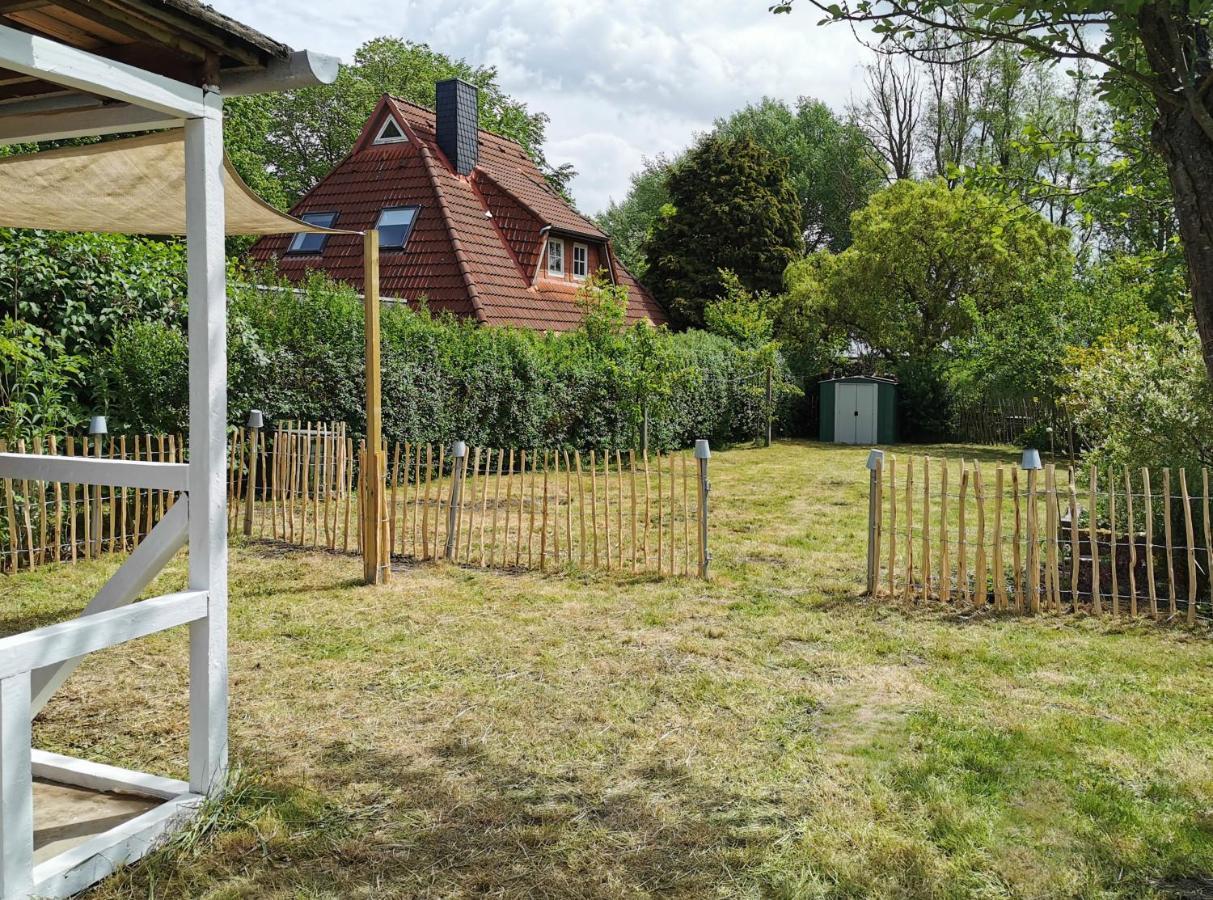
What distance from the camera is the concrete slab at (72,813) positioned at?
3328mm

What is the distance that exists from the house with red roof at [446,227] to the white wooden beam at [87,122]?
1358 centimetres

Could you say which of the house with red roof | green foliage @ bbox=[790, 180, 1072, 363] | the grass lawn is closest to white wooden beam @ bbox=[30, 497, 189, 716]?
the grass lawn

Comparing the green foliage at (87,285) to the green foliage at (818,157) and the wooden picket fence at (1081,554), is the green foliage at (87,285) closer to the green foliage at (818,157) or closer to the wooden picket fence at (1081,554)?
the wooden picket fence at (1081,554)

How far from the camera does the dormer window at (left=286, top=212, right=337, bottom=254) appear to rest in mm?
20000

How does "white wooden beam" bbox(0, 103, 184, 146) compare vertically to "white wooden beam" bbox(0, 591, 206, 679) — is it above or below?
above

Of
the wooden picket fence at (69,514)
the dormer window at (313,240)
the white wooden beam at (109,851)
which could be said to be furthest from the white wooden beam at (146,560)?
the dormer window at (313,240)

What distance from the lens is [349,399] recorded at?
1241 centimetres

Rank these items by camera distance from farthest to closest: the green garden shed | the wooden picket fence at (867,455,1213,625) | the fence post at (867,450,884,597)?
1. the green garden shed
2. the fence post at (867,450,884,597)
3. the wooden picket fence at (867,455,1213,625)

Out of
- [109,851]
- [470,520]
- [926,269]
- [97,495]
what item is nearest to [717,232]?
[926,269]

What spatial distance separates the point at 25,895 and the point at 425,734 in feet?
6.52

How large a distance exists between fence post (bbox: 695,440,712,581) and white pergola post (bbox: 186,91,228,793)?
455 cm

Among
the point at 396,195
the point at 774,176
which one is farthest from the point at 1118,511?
the point at 774,176

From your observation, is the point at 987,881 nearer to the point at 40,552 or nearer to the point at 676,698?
the point at 676,698

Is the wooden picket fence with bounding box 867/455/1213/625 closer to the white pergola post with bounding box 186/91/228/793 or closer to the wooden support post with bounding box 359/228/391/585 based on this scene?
the wooden support post with bounding box 359/228/391/585
